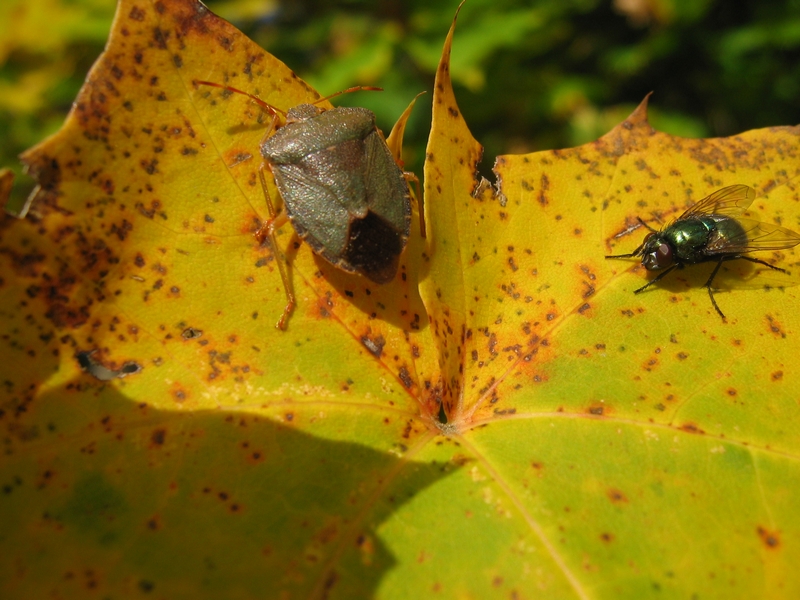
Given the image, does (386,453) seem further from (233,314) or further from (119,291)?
(119,291)

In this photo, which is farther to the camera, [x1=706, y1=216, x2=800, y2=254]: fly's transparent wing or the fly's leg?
[x1=706, y1=216, x2=800, y2=254]: fly's transparent wing

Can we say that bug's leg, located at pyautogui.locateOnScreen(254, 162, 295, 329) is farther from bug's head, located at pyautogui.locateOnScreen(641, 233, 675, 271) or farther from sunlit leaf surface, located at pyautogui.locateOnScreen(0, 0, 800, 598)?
bug's head, located at pyautogui.locateOnScreen(641, 233, 675, 271)

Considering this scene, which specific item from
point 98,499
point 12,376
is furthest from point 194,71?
point 98,499

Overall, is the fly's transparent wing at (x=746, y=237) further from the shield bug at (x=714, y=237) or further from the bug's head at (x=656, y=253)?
the bug's head at (x=656, y=253)

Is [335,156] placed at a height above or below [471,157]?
above

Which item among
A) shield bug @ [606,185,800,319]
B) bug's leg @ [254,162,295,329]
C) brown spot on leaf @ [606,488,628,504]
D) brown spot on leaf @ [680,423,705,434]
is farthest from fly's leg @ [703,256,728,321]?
bug's leg @ [254,162,295,329]

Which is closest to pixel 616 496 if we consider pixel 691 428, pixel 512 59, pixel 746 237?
pixel 691 428
